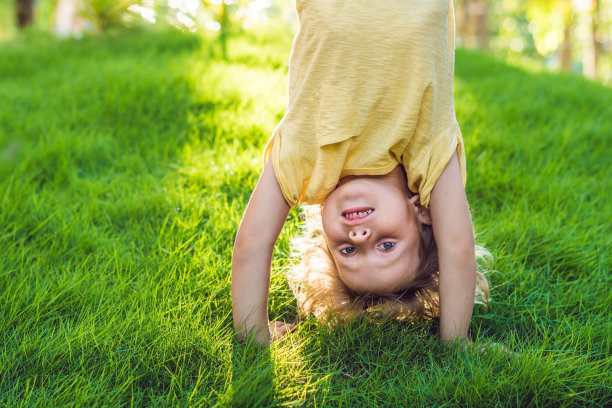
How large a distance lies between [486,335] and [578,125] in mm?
2672

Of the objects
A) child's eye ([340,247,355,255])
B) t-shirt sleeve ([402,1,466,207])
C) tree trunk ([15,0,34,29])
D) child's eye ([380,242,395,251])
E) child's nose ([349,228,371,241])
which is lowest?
child's eye ([340,247,355,255])

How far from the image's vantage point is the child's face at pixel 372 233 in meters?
1.93

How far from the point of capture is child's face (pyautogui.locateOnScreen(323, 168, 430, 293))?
1.93m

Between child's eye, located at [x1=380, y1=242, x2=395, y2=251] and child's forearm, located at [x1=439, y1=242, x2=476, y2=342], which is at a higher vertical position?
child's eye, located at [x1=380, y1=242, x2=395, y2=251]

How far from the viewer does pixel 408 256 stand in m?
1.98

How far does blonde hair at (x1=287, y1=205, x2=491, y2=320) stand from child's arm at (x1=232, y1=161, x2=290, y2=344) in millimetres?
258

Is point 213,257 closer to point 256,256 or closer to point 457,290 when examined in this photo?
point 256,256

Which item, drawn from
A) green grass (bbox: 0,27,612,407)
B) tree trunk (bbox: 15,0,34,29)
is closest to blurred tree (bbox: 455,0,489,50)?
green grass (bbox: 0,27,612,407)

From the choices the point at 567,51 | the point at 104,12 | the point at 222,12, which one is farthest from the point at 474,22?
the point at 104,12

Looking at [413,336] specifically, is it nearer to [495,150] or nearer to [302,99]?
[302,99]

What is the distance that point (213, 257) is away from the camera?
2.46 metres

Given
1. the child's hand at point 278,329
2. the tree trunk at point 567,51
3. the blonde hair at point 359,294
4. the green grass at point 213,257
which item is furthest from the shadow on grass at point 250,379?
the tree trunk at point 567,51

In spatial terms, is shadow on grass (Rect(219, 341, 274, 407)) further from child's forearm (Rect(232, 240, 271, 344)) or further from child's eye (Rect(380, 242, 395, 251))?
child's eye (Rect(380, 242, 395, 251))

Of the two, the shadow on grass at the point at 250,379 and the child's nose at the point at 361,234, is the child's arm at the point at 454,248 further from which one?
the shadow on grass at the point at 250,379
